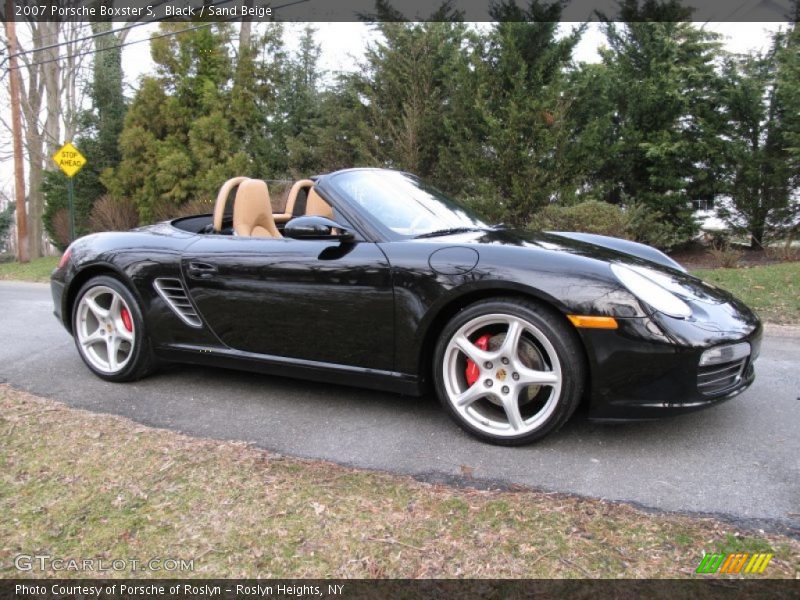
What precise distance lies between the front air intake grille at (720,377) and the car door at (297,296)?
1.36 metres

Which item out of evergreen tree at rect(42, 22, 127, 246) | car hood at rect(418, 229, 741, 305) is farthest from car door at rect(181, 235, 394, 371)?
evergreen tree at rect(42, 22, 127, 246)

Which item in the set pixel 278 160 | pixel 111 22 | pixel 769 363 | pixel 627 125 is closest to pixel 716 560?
pixel 769 363

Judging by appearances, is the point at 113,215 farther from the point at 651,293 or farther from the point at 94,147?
the point at 651,293

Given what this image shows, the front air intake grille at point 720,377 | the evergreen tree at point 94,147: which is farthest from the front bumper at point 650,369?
the evergreen tree at point 94,147

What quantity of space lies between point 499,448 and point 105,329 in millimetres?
2625

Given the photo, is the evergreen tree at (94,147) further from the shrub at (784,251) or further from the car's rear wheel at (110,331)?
the shrub at (784,251)

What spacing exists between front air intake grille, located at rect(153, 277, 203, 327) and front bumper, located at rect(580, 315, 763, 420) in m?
2.17

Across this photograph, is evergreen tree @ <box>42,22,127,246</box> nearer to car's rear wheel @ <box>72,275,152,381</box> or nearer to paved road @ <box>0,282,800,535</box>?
car's rear wheel @ <box>72,275,152,381</box>

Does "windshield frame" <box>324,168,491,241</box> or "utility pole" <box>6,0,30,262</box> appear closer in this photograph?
"windshield frame" <box>324,168,491,241</box>

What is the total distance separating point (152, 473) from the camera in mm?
2453

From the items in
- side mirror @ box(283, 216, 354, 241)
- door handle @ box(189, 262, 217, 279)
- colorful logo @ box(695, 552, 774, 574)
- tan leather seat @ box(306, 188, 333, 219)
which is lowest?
colorful logo @ box(695, 552, 774, 574)

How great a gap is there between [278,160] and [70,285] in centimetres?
1371

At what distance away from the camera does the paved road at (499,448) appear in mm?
2320

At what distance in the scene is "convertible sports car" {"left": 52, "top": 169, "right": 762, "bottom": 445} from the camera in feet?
8.27
